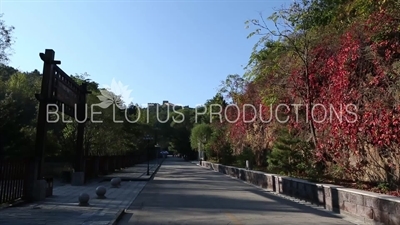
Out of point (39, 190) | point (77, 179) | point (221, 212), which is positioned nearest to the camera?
point (221, 212)

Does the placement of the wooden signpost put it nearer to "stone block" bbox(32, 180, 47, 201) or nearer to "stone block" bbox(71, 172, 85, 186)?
"stone block" bbox(32, 180, 47, 201)

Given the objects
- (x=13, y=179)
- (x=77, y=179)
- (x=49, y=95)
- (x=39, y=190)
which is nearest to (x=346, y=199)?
(x=39, y=190)

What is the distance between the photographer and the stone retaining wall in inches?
392

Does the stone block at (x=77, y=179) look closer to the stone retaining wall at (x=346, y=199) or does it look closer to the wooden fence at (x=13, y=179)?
the wooden fence at (x=13, y=179)

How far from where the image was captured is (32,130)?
98.6 feet

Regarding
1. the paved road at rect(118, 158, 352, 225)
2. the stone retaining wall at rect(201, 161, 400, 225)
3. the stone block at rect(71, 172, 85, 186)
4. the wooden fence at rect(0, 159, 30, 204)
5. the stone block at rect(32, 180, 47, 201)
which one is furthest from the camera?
the stone block at rect(71, 172, 85, 186)

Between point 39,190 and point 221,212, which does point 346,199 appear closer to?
point 221,212

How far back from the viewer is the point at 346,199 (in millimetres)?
12383

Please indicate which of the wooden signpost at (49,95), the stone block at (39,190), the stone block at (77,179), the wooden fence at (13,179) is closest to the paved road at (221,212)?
the stone block at (39,190)

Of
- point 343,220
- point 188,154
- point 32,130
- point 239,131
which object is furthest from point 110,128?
point 188,154

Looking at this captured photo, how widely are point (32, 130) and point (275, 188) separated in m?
18.7

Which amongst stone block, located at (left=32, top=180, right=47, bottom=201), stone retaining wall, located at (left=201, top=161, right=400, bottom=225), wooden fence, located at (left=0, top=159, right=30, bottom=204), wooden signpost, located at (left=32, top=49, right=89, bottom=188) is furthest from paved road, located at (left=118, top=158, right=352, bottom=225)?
wooden signpost, located at (left=32, top=49, right=89, bottom=188)

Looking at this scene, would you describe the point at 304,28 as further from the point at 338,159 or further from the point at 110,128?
the point at 110,128

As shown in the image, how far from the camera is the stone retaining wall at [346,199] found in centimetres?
996
